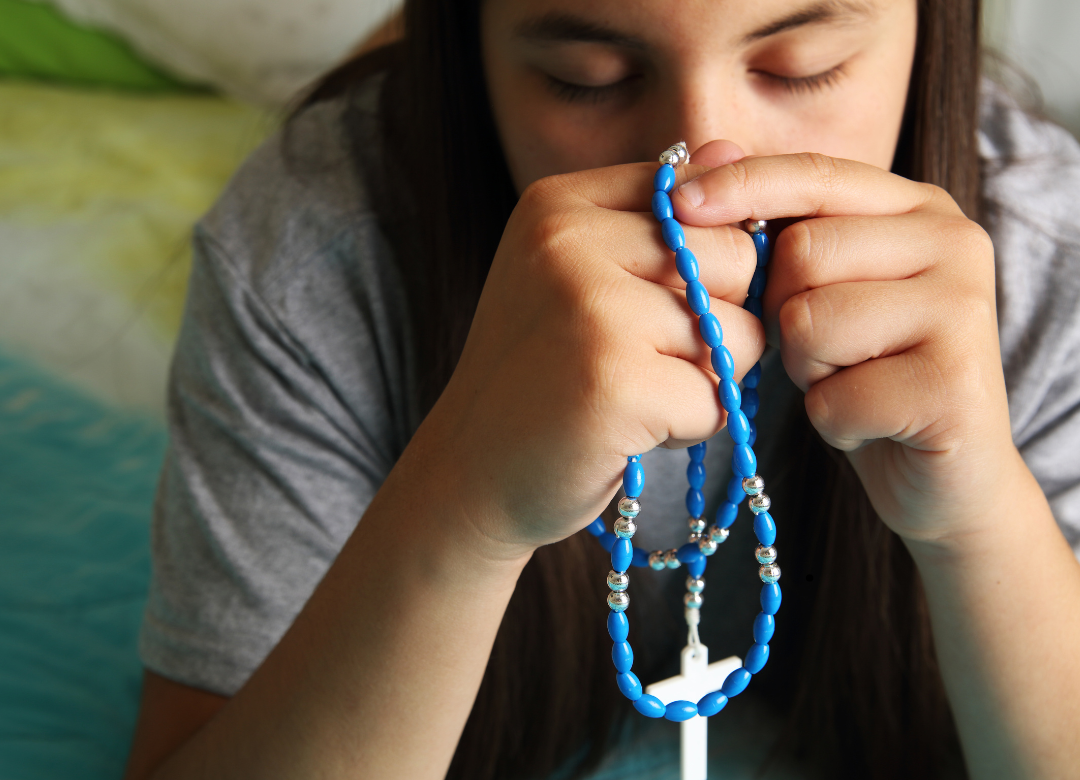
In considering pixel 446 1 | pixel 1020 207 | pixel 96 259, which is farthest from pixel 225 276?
pixel 96 259

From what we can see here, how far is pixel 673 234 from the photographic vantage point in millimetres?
525

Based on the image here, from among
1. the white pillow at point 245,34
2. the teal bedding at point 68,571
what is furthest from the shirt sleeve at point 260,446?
the white pillow at point 245,34

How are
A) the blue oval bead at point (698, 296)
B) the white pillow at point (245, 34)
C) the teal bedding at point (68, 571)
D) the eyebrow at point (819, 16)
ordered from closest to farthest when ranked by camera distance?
1. the blue oval bead at point (698, 296)
2. the eyebrow at point (819, 16)
3. the teal bedding at point (68, 571)
4. the white pillow at point (245, 34)

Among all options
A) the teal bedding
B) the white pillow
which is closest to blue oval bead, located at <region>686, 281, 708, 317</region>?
the teal bedding

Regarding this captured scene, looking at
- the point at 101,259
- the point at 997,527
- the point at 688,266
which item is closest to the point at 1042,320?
the point at 997,527

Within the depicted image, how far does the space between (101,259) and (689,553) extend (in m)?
1.55

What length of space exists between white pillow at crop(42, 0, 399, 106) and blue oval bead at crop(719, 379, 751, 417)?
2.06 meters

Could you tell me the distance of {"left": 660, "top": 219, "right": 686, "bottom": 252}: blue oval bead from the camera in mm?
524

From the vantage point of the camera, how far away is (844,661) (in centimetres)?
96

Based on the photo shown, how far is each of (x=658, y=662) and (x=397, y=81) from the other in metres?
0.73

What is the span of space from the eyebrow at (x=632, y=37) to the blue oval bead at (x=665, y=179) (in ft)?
0.47

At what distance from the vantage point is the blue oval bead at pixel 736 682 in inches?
23.9

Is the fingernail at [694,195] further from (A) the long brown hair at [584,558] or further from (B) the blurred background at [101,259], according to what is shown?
(B) the blurred background at [101,259]

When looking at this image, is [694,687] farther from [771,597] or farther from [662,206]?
[662,206]
